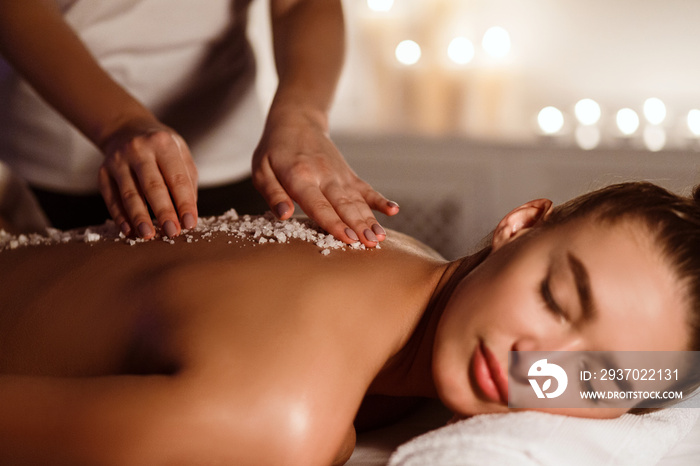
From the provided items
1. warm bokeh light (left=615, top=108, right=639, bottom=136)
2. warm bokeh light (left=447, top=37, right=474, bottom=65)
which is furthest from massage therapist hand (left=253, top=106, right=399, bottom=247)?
warm bokeh light (left=615, top=108, right=639, bottom=136)

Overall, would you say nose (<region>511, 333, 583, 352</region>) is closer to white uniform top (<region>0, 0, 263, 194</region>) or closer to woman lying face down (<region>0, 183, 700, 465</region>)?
Result: woman lying face down (<region>0, 183, 700, 465</region>)

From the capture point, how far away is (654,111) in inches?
113

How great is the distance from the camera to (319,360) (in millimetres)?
840

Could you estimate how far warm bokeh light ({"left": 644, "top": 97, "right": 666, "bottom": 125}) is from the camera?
2.85 metres

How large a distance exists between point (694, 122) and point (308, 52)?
2.13 meters

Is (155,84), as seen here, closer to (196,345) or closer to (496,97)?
(196,345)

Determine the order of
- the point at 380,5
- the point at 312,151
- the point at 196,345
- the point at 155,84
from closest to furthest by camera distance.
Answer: the point at 196,345, the point at 312,151, the point at 155,84, the point at 380,5

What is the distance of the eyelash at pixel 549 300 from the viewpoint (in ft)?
3.06

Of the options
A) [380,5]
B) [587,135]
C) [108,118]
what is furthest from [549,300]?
[380,5]

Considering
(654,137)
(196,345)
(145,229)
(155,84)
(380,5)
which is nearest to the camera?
(196,345)

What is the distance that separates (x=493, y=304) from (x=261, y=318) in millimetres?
334

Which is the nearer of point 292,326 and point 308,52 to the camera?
point 292,326

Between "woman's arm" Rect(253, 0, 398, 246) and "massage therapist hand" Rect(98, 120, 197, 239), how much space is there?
14 cm

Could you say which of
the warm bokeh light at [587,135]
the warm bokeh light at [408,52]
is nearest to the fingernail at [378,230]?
the warm bokeh light at [587,135]
